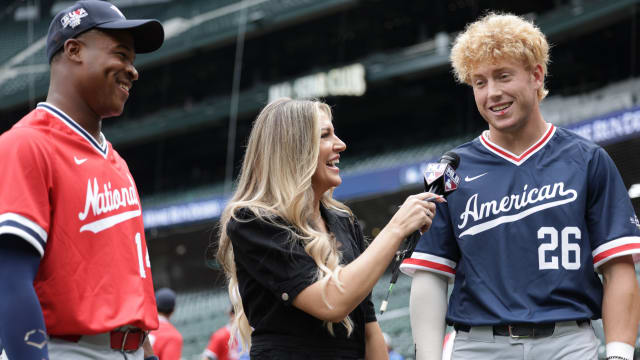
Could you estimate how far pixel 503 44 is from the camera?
3.00 m

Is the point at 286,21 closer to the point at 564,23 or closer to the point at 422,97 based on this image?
the point at 422,97

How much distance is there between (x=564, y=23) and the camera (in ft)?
61.4

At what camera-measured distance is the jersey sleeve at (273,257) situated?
2739 millimetres

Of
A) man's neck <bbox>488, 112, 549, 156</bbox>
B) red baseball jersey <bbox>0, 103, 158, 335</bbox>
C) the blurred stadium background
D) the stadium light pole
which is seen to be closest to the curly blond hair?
man's neck <bbox>488, 112, 549, 156</bbox>

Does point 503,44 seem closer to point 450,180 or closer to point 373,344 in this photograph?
point 450,180

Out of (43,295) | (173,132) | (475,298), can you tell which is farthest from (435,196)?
(173,132)

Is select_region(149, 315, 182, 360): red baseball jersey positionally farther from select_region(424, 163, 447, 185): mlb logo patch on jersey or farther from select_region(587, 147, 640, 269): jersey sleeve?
select_region(587, 147, 640, 269): jersey sleeve

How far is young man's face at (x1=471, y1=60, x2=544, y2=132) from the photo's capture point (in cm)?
301

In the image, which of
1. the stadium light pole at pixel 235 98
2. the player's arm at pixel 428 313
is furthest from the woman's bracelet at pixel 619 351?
the stadium light pole at pixel 235 98

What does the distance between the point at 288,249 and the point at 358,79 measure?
2009 centimetres

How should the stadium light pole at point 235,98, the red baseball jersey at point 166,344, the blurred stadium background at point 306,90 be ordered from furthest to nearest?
the stadium light pole at point 235,98, the blurred stadium background at point 306,90, the red baseball jersey at point 166,344

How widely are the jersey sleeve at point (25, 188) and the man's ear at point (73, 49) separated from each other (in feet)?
1.15

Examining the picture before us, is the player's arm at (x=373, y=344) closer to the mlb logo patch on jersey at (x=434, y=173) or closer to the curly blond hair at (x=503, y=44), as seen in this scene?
the mlb logo patch on jersey at (x=434, y=173)

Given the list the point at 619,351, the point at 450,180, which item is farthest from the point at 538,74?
the point at 619,351
